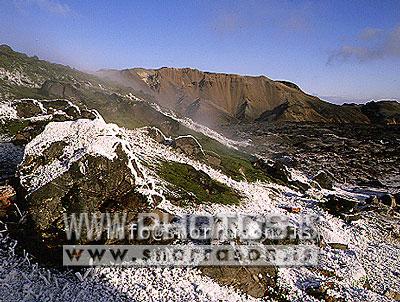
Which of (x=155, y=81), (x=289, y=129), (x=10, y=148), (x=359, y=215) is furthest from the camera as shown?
(x=155, y=81)

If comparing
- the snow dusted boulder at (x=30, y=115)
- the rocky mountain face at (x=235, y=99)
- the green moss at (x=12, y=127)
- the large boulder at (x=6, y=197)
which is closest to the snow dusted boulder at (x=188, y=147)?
the snow dusted boulder at (x=30, y=115)

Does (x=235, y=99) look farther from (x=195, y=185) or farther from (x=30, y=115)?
(x=195, y=185)

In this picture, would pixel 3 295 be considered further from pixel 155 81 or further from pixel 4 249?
pixel 155 81

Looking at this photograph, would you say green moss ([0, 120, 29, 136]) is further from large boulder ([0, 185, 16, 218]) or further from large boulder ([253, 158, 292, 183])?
large boulder ([253, 158, 292, 183])

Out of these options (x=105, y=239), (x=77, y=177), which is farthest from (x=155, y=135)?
(x=105, y=239)

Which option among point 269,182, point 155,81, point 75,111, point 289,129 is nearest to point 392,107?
point 289,129

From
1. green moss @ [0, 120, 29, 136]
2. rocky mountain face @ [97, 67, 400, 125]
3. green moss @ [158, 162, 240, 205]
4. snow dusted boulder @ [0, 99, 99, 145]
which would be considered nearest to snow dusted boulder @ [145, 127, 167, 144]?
snow dusted boulder @ [0, 99, 99, 145]
